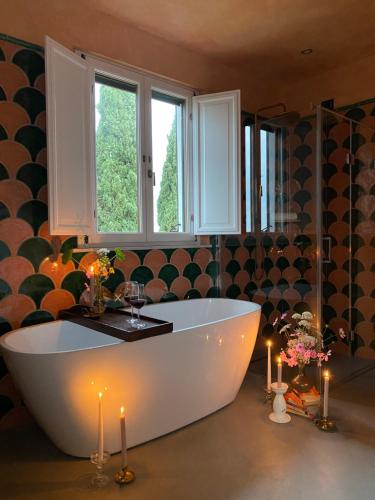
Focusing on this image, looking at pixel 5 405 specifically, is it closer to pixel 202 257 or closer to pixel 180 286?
pixel 180 286

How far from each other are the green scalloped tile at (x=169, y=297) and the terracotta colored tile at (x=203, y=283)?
257mm

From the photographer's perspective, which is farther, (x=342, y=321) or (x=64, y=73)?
(x=342, y=321)

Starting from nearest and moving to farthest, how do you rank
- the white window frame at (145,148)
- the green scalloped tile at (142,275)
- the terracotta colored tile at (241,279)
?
the white window frame at (145,148) → the green scalloped tile at (142,275) → the terracotta colored tile at (241,279)

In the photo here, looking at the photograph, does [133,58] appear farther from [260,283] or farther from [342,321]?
[342,321]

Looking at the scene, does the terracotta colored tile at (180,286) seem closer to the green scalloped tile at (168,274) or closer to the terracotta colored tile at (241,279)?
the green scalloped tile at (168,274)

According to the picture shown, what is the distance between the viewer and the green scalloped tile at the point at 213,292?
3.46 metres

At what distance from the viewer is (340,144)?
341cm

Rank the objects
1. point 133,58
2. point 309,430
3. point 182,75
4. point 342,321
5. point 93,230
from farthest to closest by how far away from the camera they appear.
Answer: point 342,321
point 182,75
point 133,58
point 93,230
point 309,430

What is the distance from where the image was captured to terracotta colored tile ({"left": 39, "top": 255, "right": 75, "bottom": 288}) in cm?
243

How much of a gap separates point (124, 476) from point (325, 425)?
3.92 feet

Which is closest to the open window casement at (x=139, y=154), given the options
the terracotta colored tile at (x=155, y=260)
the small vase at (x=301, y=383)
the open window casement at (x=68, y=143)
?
the open window casement at (x=68, y=143)

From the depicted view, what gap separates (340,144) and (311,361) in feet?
6.30

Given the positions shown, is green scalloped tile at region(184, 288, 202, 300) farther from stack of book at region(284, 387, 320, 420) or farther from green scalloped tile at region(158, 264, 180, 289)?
stack of book at region(284, 387, 320, 420)

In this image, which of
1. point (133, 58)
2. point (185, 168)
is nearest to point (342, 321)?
point (185, 168)
